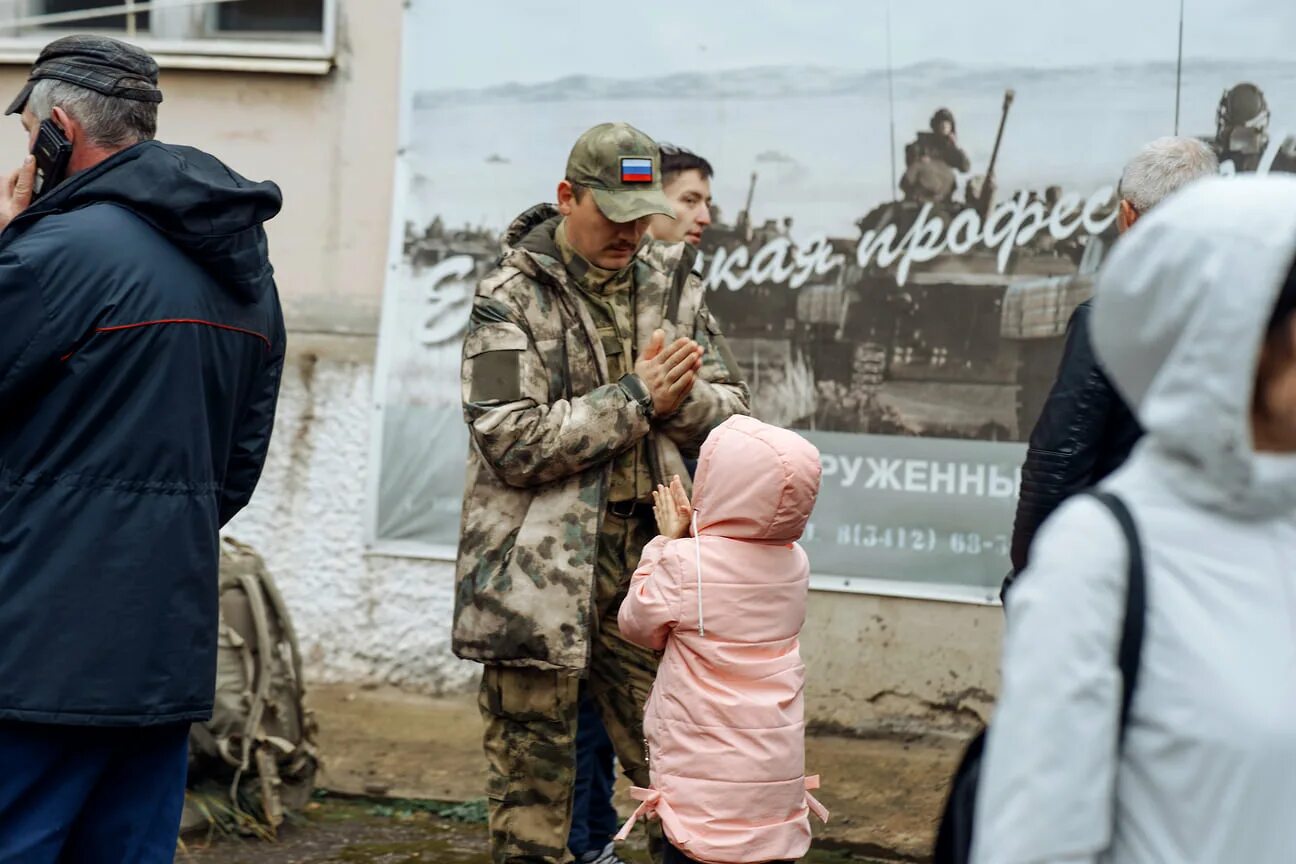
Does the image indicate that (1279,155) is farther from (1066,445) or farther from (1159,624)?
(1159,624)

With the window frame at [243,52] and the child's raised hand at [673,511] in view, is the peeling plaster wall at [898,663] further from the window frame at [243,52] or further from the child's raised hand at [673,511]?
the window frame at [243,52]

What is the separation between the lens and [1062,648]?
5.27 feet

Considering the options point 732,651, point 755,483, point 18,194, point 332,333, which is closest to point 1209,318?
point 755,483

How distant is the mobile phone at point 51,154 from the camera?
3117 mm

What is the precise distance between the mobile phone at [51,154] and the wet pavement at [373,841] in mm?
2196

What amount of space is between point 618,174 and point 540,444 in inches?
24.9

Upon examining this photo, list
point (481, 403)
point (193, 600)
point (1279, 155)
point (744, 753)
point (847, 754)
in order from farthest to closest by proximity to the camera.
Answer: point (847, 754) → point (1279, 155) → point (481, 403) → point (744, 753) → point (193, 600)

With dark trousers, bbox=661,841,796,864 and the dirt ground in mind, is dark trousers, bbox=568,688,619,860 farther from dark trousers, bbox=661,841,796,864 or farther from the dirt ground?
dark trousers, bbox=661,841,796,864

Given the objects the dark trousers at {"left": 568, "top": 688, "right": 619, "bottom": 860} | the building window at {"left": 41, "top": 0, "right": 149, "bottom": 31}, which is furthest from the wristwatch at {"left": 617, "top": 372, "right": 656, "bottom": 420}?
the building window at {"left": 41, "top": 0, "right": 149, "bottom": 31}

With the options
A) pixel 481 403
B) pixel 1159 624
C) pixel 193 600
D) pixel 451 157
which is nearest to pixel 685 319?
pixel 481 403

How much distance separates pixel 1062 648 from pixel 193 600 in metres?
1.92

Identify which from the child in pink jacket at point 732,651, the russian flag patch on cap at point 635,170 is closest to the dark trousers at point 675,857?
the child in pink jacket at point 732,651

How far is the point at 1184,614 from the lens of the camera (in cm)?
163

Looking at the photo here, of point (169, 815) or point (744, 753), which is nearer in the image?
point (169, 815)
